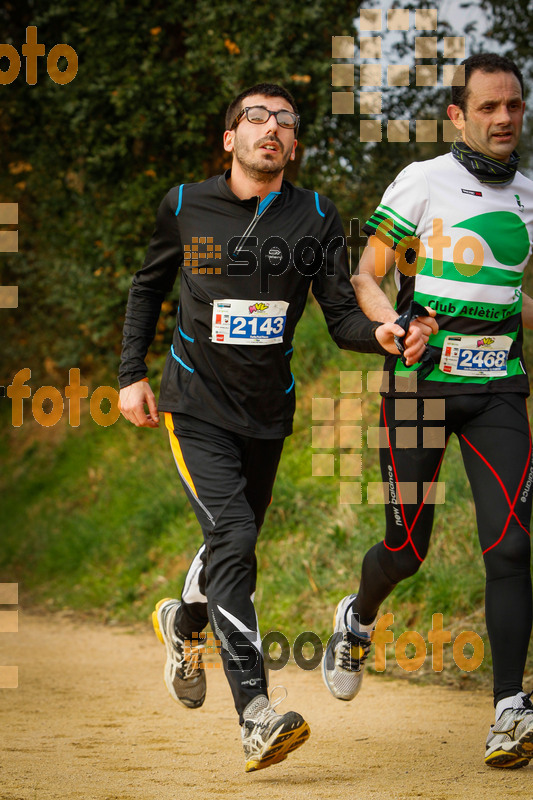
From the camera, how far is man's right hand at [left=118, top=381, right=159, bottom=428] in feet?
14.4

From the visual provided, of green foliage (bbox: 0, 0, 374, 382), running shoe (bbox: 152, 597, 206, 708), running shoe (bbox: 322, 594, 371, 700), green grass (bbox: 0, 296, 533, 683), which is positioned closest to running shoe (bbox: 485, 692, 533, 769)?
running shoe (bbox: 322, 594, 371, 700)

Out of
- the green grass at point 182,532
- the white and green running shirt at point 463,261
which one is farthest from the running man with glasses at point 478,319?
the green grass at point 182,532

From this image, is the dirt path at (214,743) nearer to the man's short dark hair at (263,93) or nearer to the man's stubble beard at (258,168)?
the man's stubble beard at (258,168)

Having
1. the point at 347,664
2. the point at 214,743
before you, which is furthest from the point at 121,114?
the point at 214,743

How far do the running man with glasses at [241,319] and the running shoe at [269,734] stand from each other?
349mm

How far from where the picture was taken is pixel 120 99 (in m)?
10.1

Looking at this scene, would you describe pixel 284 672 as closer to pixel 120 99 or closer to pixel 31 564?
pixel 31 564

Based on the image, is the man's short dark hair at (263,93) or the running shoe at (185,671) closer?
the man's short dark hair at (263,93)

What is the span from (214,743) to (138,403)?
5.21ft

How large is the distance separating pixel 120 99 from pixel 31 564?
5058 mm

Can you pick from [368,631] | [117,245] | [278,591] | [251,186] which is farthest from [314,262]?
[117,245]

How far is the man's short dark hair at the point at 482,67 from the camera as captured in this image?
4.15 metres

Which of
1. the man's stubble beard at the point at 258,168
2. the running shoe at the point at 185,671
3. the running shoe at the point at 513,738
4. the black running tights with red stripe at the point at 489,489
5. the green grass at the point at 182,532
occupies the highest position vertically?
the man's stubble beard at the point at 258,168

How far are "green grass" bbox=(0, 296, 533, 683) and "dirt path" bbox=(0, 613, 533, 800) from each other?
766mm
